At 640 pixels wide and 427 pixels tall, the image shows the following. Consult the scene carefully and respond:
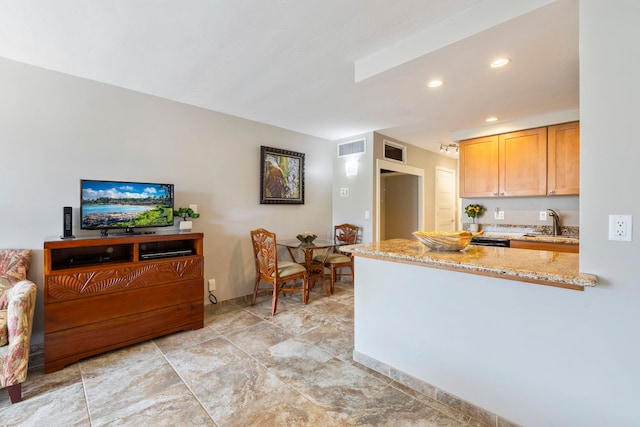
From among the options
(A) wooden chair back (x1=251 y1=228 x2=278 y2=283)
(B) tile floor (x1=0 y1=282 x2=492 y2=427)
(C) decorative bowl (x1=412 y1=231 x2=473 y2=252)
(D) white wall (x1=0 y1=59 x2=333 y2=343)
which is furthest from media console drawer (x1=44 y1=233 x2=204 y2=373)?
(C) decorative bowl (x1=412 y1=231 x2=473 y2=252)

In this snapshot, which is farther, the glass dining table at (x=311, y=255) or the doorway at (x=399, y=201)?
the doorway at (x=399, y=201)

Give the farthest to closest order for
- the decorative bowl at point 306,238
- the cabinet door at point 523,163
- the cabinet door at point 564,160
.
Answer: the decorative bowl at point 306,238 → the cabinet door at point 523,163 → the cabinet door at point 564,160

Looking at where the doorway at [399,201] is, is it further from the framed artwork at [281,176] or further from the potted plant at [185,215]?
the potted plant at [185,215]

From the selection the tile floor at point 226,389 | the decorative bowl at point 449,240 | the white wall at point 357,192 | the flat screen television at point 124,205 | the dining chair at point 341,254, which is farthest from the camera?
the white wall at point 357,192

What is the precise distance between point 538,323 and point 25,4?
11.1 feet

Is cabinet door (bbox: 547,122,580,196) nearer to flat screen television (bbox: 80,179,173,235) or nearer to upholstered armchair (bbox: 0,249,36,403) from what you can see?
flat screen television (bbox: 80,179,173,235)

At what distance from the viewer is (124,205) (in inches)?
106

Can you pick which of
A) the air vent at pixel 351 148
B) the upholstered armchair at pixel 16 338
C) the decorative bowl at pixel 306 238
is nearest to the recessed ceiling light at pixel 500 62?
the air vent at pixel 351 148

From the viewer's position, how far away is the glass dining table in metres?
3.73

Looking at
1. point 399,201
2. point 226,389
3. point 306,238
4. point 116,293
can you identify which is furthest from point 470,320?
point 399,201

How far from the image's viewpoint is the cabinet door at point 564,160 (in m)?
3.29

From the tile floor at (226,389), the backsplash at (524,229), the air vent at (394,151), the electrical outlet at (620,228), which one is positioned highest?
the air vent at (394,151)

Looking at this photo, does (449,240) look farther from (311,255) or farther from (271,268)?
(311,255)

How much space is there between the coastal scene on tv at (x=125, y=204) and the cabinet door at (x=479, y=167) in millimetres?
3815
